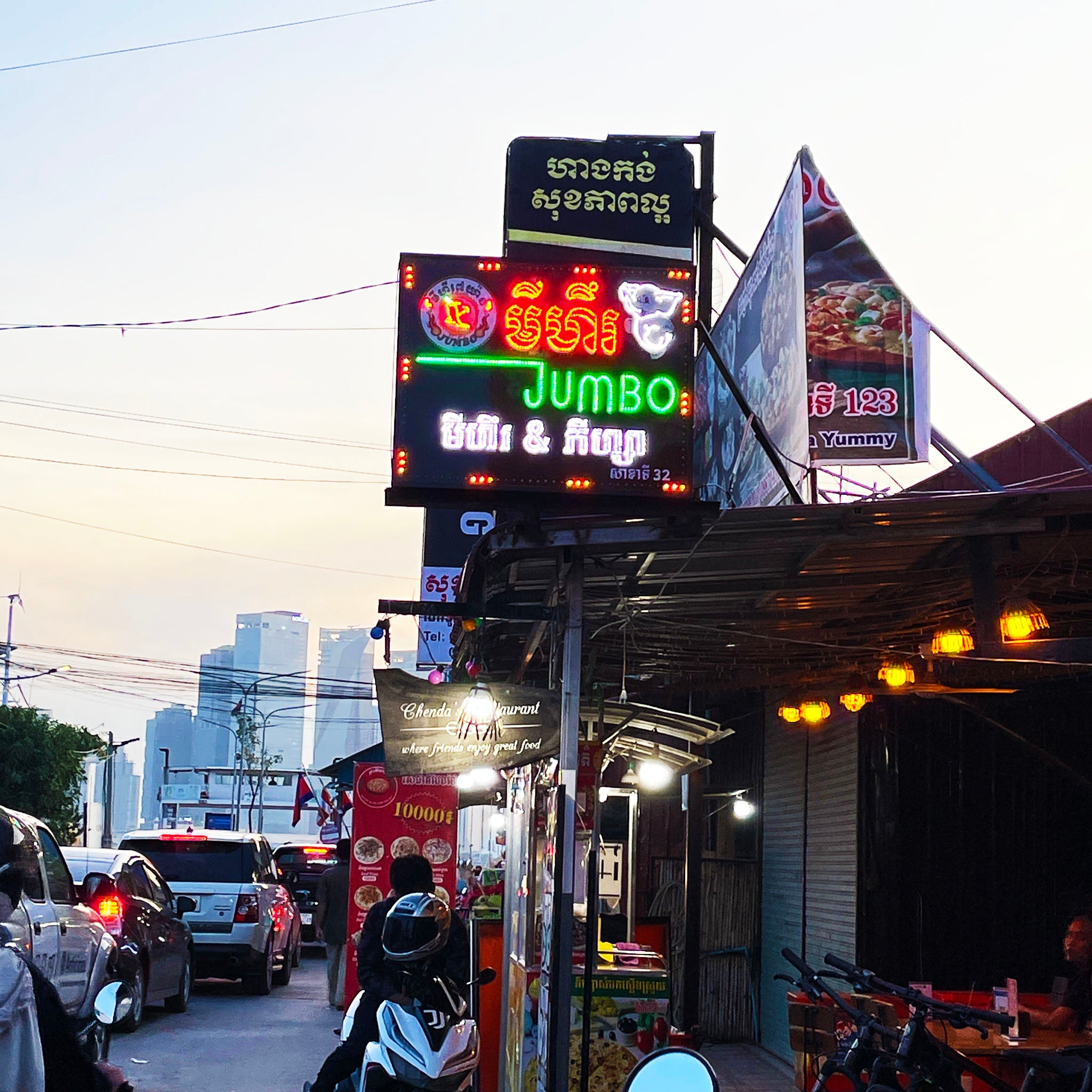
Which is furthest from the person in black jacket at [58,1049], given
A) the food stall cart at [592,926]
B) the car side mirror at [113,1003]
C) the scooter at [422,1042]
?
the food stall cart at [592,926]

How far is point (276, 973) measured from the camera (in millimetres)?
21812

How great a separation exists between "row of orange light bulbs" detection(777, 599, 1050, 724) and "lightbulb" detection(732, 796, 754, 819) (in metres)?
2.01

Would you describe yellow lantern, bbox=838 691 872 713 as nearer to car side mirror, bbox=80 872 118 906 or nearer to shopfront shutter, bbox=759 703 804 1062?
shopfront shutter, bbox=759 703 804 1062

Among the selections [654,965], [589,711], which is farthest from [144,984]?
[654,965]

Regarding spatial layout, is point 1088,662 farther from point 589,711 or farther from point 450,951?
point 589,711

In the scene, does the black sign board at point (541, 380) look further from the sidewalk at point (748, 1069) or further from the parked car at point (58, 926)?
the sidewalk at point (748, 1069)

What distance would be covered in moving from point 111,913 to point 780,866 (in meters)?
6.60

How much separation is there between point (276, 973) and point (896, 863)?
12.5 metres

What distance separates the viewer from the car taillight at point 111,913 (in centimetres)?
1345

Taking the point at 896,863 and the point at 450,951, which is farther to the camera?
the point at 896,863

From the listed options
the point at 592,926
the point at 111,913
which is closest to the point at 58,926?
the point at 111,913

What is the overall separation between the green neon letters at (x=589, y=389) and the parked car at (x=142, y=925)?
7.63m

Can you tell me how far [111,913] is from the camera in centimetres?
1377

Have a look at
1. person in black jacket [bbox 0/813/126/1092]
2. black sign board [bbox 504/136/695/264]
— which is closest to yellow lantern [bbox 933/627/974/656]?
black sign board [bbox 504/136/695/264]
